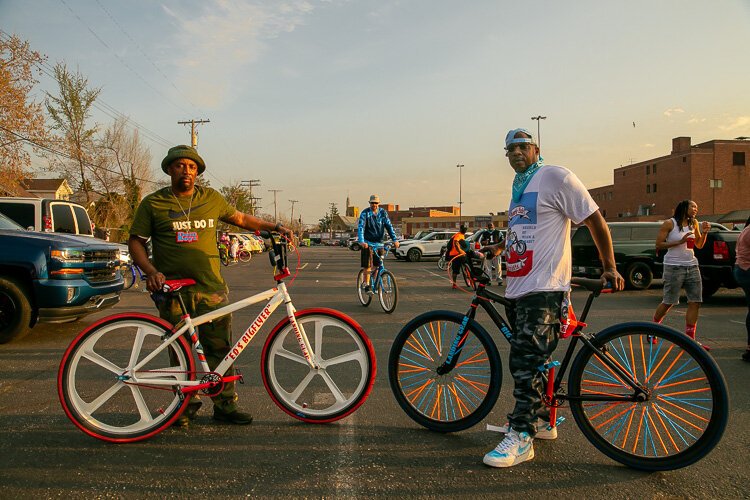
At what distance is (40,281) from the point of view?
251 inches

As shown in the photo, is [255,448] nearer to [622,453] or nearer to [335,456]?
[335,456]

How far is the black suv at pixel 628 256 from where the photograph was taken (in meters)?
13.1

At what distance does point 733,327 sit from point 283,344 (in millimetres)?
7366

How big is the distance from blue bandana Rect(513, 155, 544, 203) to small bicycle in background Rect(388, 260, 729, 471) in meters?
0.60

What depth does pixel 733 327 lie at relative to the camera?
7.77m

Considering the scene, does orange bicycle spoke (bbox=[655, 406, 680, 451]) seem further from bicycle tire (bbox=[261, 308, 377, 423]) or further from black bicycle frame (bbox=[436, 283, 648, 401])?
bicycle tire (bbox=[261, 308, 377, 423])

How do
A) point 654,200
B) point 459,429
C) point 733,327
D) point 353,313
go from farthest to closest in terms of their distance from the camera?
point 654,200, point 353,313, point 733,327, point 459,429

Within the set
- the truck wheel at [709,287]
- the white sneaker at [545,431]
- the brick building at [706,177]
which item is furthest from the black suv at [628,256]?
the brick building at [706,177]

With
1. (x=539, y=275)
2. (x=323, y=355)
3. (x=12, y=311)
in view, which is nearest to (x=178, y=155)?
(x=323, y=355)

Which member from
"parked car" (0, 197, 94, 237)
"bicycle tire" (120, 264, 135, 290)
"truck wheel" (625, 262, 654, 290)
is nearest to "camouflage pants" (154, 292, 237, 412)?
"parked car" (0, 197, 94, 237)

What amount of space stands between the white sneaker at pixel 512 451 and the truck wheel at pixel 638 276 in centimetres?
1157

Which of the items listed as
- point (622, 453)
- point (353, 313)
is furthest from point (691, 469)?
point (353, 313)

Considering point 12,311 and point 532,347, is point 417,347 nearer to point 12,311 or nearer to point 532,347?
point 532,347

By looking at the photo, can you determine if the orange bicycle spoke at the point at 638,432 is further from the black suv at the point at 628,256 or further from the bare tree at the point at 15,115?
the bare tree at the point at 15,115
